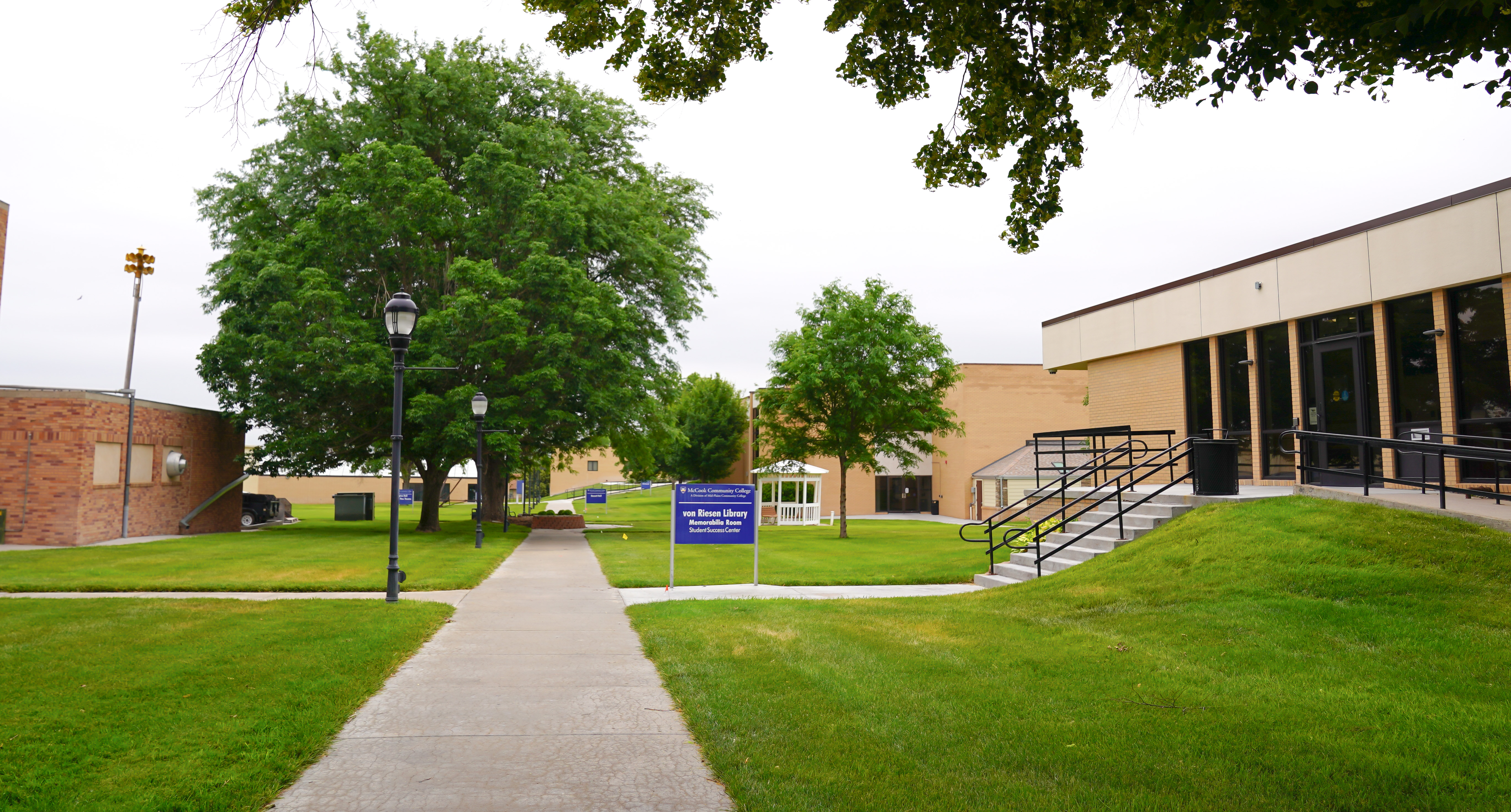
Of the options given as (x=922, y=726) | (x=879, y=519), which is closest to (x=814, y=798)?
(x=922, y=726)

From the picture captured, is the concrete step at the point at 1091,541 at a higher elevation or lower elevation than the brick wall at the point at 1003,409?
lower

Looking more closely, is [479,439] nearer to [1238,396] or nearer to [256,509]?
[256,509]

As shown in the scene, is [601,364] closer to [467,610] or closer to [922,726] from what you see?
[467,610]

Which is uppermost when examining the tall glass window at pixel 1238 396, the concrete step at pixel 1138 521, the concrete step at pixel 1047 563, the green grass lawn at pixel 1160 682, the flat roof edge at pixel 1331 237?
the flat roof edge at pixel 1331 237

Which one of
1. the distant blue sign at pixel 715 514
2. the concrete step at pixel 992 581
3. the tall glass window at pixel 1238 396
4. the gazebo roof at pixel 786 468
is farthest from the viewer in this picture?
the gazebo roof at pixel 786 468

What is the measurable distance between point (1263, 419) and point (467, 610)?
50.8 ft

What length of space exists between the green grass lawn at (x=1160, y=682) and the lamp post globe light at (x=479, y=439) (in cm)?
1311

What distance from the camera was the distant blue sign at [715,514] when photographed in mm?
14688

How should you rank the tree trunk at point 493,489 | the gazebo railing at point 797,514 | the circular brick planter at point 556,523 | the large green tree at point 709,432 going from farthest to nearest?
1. the large green tree at point 709,432
2. the gazebo railing at point 797,514
3. the tree trunk at point 493,489
4. the circular brick planter at point 556,523

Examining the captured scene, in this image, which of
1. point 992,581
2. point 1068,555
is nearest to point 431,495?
point 992,581

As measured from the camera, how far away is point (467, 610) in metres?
11.6

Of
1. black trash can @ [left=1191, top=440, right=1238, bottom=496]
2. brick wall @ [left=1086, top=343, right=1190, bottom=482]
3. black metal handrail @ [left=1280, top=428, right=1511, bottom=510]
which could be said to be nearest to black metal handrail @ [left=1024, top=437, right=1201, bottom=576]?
black trash can @ [left=1191, top=440, right=1238, bottom=496]

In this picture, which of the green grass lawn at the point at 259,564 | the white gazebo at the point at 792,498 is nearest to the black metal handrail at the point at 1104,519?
the green grass lawn at the point at 259,564

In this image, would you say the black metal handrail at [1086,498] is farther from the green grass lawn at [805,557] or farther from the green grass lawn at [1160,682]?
the green grass lawn at [1160,682]
